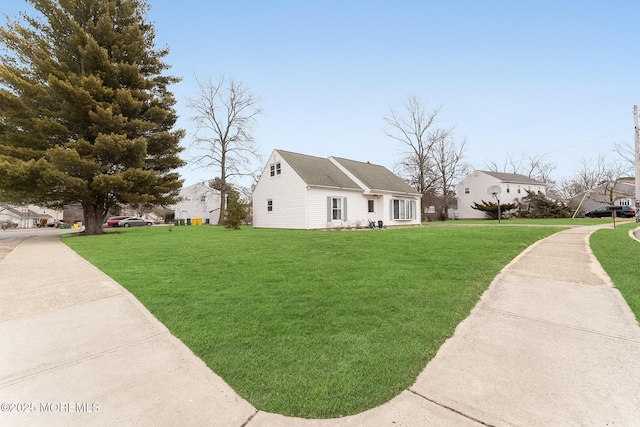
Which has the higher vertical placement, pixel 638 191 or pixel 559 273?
pixel 638 191

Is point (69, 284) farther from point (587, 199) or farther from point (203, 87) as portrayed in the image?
point (587, 199)

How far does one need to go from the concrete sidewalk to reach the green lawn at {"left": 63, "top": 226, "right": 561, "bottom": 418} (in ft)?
0.52

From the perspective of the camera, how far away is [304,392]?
79.9 inches

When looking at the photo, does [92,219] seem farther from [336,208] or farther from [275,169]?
[336,208]

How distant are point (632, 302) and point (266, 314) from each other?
4958 mm

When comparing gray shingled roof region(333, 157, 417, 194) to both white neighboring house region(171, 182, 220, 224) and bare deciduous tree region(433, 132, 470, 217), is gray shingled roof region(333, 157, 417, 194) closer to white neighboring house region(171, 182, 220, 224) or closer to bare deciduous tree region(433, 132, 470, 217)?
bare deciduous tree region(433, 132, 470, 217)

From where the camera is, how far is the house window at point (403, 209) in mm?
21855

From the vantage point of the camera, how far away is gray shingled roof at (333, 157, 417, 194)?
2117cm

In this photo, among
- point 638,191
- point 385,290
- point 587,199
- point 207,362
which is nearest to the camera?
point 207,362

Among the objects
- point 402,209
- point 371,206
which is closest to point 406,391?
point 371,206

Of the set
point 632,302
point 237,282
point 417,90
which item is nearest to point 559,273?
point 632,302

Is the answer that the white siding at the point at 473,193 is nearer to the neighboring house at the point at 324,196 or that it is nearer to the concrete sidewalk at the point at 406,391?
the neighboring house at the point at 324,196

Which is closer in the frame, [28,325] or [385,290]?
[28,325]

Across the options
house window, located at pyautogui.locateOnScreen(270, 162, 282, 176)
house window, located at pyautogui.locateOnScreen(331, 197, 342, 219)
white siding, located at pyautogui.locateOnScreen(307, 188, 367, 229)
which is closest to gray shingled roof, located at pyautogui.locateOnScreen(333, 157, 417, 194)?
white siding, located at pyautogui.locateOnScreen(307, 188, 367, 229)
